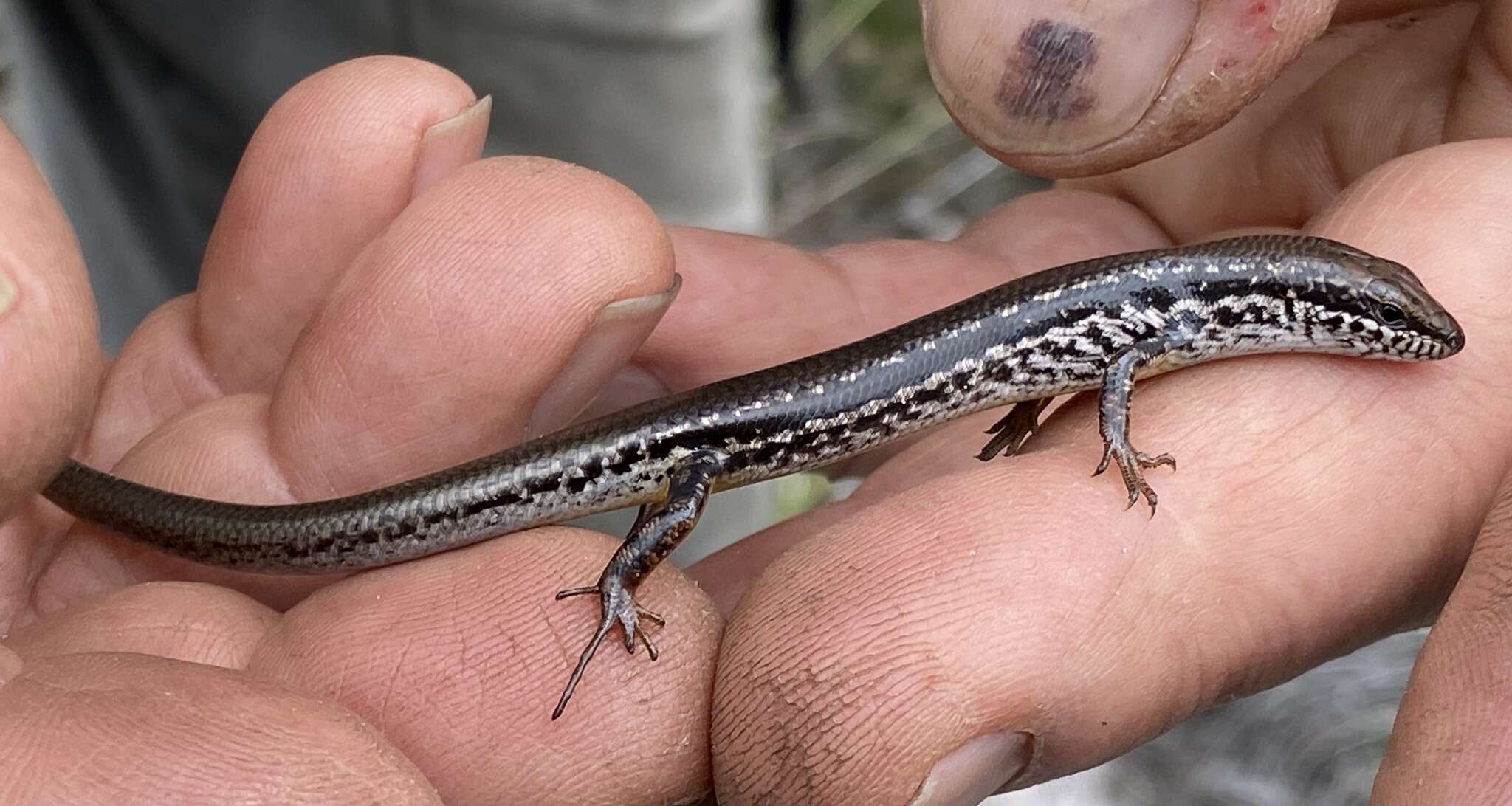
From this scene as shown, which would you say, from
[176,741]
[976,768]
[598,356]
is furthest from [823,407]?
[176,741]

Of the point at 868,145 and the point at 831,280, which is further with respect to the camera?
the point at 868,145

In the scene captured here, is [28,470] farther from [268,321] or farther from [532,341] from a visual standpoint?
[268,321]

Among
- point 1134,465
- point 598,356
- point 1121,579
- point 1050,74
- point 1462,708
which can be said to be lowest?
point 1462,708

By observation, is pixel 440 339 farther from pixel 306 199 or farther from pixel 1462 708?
pixel 1462 708

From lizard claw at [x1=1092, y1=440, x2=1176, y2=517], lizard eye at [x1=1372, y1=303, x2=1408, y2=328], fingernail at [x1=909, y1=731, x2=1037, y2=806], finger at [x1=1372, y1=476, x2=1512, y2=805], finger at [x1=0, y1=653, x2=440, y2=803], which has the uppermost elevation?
lizard eye at [x1=1372, y1=303, x2=1408, y2=328]

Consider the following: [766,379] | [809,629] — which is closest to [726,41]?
[766,379]

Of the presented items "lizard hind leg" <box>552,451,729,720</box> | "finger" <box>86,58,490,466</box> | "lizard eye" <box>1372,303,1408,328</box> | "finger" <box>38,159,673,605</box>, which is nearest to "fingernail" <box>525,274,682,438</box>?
"finger" <box>38,159,673,605</box>

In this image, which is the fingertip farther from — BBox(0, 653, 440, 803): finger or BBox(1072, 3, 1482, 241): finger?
BBox(1072, 3, 1482, 241): finger
